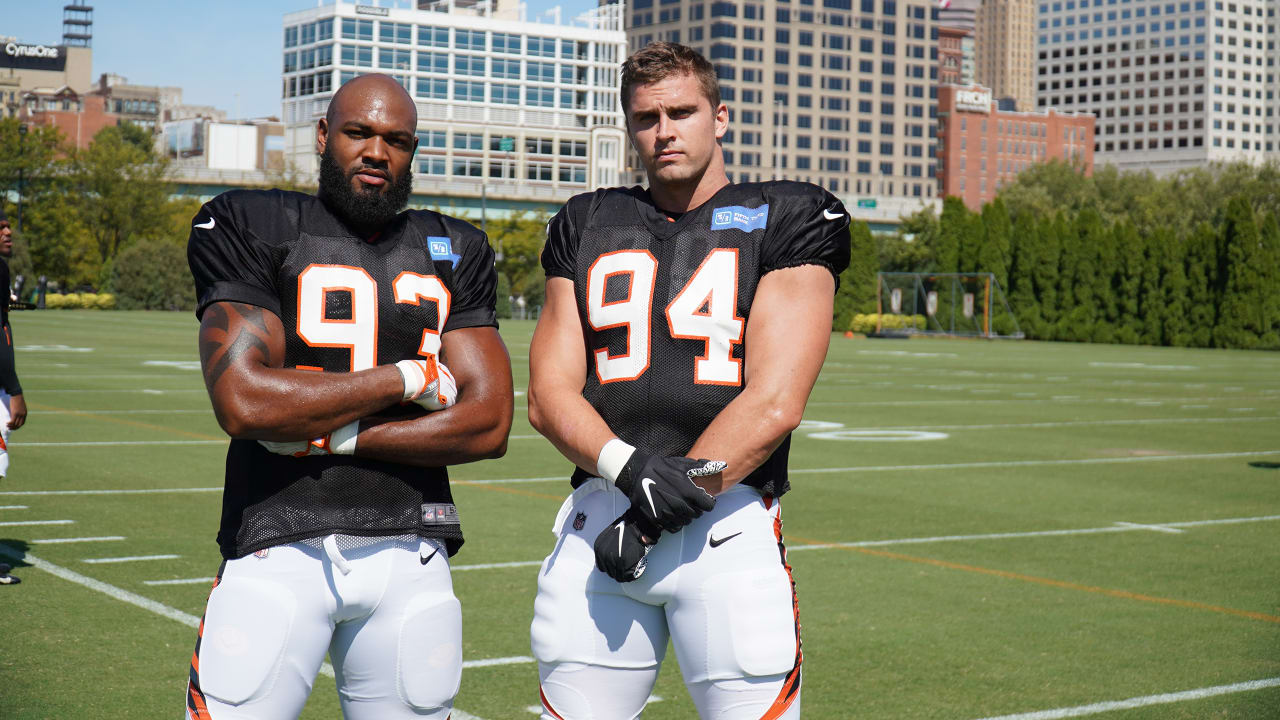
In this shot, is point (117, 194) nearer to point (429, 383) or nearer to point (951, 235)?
point (951, 235)

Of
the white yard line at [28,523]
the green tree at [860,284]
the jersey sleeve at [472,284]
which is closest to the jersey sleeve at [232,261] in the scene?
the jersey sleeve at [472,284]

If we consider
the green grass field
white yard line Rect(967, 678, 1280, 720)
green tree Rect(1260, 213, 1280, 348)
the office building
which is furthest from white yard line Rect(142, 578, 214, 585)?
the office building

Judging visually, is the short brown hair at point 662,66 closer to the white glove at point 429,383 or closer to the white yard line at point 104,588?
the white glove at point 429,383

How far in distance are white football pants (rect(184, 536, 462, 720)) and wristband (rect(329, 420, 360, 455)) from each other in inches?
8.4

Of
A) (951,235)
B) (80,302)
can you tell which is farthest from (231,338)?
(80,302)

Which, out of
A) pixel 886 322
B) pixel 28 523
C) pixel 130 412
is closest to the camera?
pixel 28 523

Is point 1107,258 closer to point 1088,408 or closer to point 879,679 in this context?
point 1088,408

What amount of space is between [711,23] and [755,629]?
16582 centimetres

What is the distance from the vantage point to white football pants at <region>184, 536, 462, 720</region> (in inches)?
125

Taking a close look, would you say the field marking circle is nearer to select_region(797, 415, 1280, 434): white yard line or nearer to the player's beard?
select_region(797, 415, 1280, 434): white yard line

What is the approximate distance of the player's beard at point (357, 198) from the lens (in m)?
3.46

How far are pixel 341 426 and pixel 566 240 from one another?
77cm

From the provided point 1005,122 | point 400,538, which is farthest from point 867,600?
point 1005,122

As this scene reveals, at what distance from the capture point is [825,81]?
169 meters
